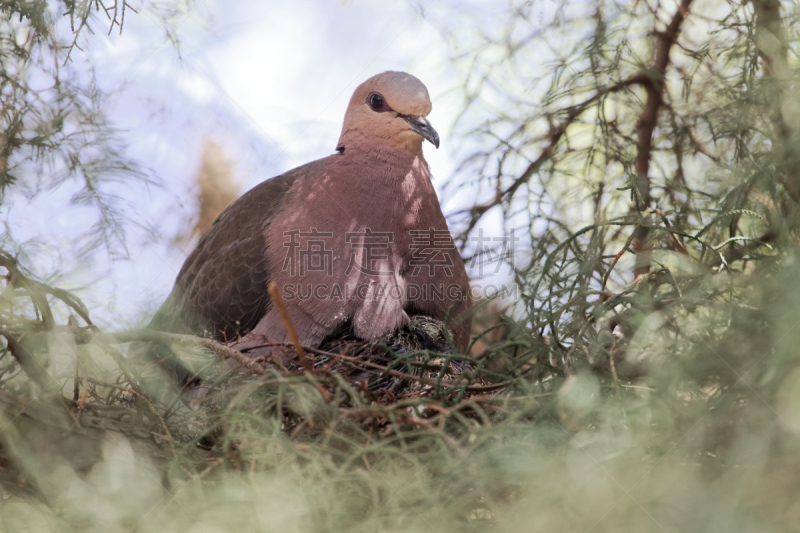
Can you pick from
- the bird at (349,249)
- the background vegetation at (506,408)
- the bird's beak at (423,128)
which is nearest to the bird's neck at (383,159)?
the bird at (349,249)

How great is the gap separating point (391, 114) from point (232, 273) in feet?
3.29

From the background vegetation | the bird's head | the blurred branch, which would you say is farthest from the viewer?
the bird's head

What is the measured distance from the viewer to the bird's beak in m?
2.83

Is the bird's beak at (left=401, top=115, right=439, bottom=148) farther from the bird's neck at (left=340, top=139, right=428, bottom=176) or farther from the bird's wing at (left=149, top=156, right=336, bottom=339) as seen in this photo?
the bird's wing at (left=149, top=156, right=336, bottom=339)

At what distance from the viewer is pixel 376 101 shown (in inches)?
122

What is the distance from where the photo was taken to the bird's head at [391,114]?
9.62 feet

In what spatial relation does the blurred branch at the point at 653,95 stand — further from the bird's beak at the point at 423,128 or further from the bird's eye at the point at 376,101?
the bird's eye at the point at 376,101

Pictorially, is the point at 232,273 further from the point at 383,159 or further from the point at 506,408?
the point at 506,408

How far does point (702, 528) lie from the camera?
3.62 feet

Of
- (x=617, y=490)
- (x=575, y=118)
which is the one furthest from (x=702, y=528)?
(x=575, y=118)

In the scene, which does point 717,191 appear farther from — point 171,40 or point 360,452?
point 171,40

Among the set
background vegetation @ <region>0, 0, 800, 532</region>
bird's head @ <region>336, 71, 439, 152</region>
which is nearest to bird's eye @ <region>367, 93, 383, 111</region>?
bird's head @ <region>336, 71, 439, 152</region>

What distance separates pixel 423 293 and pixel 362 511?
155 centimetres

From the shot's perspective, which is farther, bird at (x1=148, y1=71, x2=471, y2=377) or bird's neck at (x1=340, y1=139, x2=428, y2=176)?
bird's neck at (x1=340, y1=139, x2=428, y2=176)
